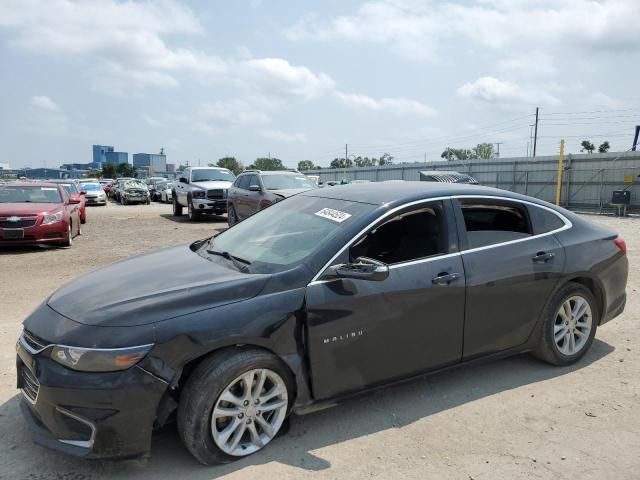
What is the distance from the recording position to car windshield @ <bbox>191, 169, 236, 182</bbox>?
19094 mm

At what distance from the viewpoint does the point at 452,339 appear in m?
A: 3.77

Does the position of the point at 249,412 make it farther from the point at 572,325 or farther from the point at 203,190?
the point at 203,190

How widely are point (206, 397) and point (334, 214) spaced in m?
1.61

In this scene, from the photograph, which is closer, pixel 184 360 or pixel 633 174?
pixel 184 360

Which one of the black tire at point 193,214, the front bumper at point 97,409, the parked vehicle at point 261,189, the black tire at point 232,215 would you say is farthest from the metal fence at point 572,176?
the front bumper at point 97,409

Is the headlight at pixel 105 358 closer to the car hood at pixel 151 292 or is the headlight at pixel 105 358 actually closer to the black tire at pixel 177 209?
the car hood at pixel 151 292

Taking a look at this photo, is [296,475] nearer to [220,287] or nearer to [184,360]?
[184,360]

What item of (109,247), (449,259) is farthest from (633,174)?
(449,259)

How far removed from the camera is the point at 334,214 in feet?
12.7

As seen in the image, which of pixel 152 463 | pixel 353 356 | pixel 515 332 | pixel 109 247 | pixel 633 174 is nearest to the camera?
pixel 152 463

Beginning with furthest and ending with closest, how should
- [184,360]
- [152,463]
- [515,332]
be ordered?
[515,332]
[152,463]
[184,360]

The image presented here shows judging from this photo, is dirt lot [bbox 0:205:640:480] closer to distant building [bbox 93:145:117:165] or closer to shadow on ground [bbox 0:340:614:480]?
shadow on ground [bbox 0:340:614:480]

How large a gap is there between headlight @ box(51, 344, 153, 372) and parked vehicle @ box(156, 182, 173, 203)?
30273mm

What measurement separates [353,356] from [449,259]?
1027 millimetres
